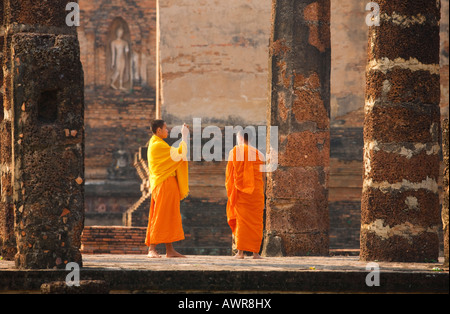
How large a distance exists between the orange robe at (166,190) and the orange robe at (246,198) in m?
0.55

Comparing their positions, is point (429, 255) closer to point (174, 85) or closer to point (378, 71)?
point (378, 71)

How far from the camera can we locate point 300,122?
36.4 ft

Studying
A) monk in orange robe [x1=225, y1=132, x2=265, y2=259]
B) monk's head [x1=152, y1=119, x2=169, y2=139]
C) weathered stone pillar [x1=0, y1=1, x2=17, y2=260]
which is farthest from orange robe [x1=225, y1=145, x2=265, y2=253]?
weathered stone pillar [x1=0, y1=1, x2=17, y2=260]

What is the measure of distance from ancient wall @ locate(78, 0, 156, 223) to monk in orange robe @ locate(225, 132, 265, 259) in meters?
13.5

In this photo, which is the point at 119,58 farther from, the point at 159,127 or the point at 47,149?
the point at 47,149

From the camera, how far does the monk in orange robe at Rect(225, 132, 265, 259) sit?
1021 centimetres

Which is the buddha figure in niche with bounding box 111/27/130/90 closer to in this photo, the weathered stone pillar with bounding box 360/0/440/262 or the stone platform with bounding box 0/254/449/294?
the weathered stone pillar with bounding box 360/0/440/262

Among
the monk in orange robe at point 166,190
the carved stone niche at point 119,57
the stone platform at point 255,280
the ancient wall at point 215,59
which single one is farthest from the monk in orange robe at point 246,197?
the carved stone niche at point 119,57

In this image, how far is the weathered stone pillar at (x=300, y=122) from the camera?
10984 mm

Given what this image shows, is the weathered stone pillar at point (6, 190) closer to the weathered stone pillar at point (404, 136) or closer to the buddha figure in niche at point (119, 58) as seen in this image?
the weathered stone pillar at point (404, 136)

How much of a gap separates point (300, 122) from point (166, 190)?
190 centimetres

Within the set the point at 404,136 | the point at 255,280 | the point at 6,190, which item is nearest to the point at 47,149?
the point at 255,280
